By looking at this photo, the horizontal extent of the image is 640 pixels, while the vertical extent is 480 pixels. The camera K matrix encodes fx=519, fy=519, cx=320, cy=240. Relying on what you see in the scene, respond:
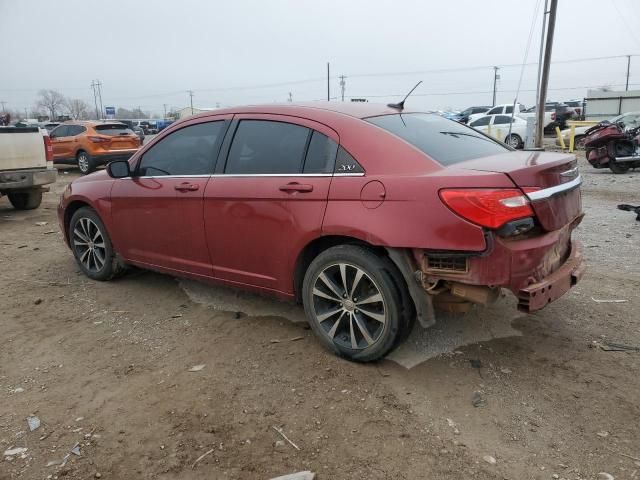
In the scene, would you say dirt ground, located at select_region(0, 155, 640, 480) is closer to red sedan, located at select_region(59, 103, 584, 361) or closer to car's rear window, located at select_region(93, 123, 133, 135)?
red sedan, located at select_region(59, 103, 584, 361)

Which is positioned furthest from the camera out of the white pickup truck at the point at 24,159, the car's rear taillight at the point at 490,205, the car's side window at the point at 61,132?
the car's side window at the point at 61,132

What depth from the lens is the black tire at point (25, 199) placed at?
9594mm

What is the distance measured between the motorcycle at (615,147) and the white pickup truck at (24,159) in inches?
475

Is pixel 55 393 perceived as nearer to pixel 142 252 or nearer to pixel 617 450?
pixel 142 252

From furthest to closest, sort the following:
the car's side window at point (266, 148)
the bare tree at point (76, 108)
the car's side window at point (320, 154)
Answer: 1. the bare tree at point (76, 108)
2. the car's side window at point (266, 148)
3. the car's side window at point (320, 154)

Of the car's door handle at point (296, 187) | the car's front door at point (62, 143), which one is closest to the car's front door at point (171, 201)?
the car's door handle at point (296, 187)

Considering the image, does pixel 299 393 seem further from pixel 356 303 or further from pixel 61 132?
pixel 61 132

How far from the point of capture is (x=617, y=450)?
2500mm

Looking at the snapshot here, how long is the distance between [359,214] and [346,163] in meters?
0.36

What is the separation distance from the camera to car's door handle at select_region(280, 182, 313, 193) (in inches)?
134

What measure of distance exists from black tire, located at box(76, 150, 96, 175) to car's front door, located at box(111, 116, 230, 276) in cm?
1218

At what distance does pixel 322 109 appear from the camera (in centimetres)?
366

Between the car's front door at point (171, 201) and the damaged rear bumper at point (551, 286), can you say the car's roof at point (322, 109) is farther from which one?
the damaged rear bumper at point (551, 286)

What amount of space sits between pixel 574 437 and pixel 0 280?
5.49 m
